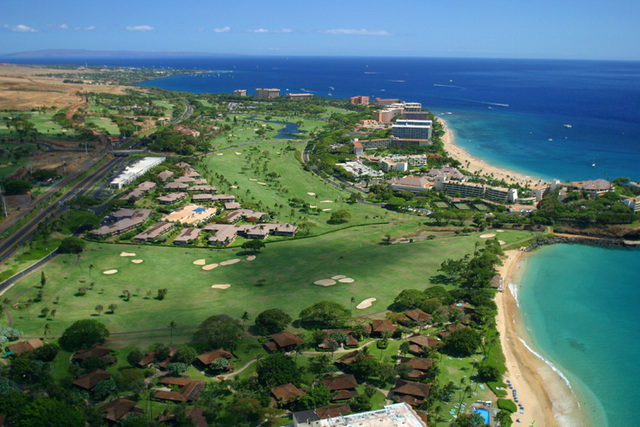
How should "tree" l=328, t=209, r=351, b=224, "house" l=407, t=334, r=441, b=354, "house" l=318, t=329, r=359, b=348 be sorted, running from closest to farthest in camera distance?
"house" l=407, t=334, r=441, b=354 < "house" l=318, t=329, r=359, b=348 < "tree" l=328, t=209, r=351, b=224

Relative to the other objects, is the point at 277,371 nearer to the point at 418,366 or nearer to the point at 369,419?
the point at 369,419

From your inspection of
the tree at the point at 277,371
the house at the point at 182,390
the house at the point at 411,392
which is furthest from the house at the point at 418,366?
the house at the point at 182,390

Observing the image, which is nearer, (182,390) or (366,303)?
(182,390)

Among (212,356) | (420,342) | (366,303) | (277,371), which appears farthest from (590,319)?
(212,356)

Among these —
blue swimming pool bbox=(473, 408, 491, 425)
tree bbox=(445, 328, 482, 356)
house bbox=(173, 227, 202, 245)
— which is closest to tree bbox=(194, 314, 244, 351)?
tree bbox=(445, 328, 482, 356)

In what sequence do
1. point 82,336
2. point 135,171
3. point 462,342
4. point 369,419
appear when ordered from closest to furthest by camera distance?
point 369,419 < point 82,336 < point 462,342 < point 135,171

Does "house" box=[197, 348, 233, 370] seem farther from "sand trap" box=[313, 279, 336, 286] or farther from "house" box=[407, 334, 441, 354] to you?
"sand trap" box=[313, 279, 336, 286]
